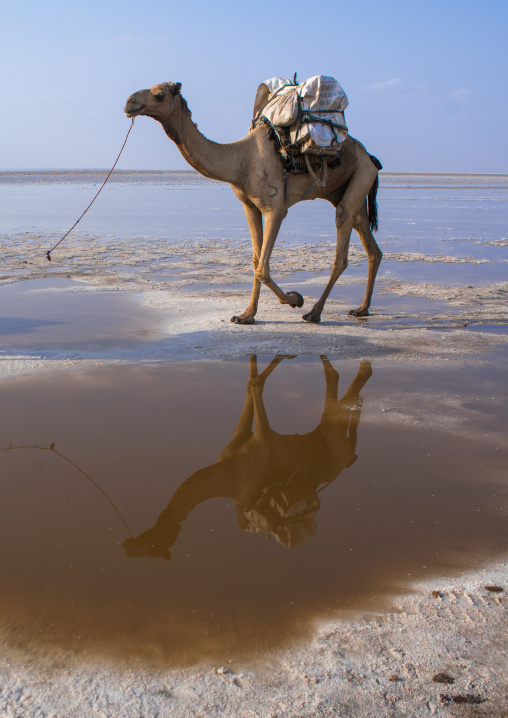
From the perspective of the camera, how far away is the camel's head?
677 cm

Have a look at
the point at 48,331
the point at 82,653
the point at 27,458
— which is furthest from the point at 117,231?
the point at 82,653

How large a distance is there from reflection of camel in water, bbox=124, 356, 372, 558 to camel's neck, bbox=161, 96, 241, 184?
11.3 feet

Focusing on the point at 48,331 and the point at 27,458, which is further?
the point at 48,331

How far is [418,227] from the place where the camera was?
21.2m

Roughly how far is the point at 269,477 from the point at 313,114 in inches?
197

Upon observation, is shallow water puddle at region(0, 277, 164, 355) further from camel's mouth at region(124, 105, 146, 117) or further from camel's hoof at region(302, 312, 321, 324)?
camel's mouth at region(124, 105, 146, 117)

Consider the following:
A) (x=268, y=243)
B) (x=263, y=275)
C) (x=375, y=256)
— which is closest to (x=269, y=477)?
(x=263, y=275)

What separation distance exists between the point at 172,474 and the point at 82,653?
4.98ft

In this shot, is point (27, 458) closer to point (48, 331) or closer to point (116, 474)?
point (116, 474)

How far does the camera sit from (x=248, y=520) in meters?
3.56

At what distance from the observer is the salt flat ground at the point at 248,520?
96.0 inches

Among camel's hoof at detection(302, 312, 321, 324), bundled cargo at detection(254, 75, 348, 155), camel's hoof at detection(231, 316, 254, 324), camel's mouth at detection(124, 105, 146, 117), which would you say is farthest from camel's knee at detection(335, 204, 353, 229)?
camel's mouth at detection(124, 105, 146, 117)

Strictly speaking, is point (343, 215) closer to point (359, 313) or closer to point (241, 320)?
point (359, 313)

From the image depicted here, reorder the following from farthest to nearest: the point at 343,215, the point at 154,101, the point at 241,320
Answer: the point at 343,215 < the point at 241,320 < the point at 154,101
